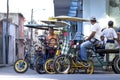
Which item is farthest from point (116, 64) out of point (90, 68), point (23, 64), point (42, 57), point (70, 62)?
point (23, 64)

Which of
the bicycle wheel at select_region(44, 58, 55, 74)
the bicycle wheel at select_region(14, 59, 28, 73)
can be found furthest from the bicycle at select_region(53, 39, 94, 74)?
the bicycle wheel at select_region(14, 59, 28, 73)

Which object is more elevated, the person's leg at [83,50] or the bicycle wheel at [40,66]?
the person's leg at [83,50]

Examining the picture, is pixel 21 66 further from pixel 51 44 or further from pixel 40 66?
pixel 51 44

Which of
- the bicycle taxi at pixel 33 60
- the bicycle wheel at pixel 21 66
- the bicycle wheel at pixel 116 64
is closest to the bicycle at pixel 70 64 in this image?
the bicycle wheel at pixel 116 64

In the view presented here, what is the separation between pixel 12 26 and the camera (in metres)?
51.2

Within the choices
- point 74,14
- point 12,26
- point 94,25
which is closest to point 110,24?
point 94,25

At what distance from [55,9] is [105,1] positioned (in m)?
12.5

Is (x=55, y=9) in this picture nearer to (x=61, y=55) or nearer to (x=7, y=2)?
(x=7, y=2)

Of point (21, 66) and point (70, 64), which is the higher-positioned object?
point (70, 64)

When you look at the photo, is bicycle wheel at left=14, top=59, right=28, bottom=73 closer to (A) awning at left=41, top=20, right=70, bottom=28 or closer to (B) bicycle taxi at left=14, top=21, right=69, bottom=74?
(B) bicycle taxi at left=14, top=21, right=69, bottom=74

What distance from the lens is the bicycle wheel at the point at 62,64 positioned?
12516 mm

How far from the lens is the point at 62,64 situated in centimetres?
1255

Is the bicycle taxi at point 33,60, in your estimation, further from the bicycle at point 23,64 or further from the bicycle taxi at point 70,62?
the bicycle taxi at point 70,62

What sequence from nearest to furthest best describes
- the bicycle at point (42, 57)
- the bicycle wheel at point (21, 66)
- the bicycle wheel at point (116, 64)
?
1. the bicycle wheel at point (116, 64)
2. the bicycle at point (42, 57)
3. the bicycle wheel at point (21, 66)
